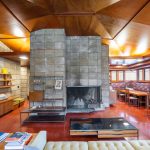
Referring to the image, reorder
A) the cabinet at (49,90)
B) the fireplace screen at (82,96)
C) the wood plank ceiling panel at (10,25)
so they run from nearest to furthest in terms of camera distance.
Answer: the wood plank ceiling panel at (10,25)
the cabinet at (49,90)
the fireplace screen at (82,96)

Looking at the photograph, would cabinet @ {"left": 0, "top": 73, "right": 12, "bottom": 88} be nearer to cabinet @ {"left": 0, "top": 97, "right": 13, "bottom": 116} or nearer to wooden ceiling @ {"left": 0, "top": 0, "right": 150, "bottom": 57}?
cabinet @ {"left": 0, "top": 97, "right": 13, "bottom": 116}

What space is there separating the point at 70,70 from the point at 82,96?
1.16 meters

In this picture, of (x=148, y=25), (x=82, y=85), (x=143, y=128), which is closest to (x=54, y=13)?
(x=148, y=25)

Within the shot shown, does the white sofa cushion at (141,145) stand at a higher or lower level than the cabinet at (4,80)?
lower

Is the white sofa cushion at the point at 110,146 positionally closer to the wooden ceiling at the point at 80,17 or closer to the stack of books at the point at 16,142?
the stack of books at the point at 16,142

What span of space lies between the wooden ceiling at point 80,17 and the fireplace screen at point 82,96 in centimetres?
219

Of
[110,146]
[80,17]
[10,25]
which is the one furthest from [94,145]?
[10,25]

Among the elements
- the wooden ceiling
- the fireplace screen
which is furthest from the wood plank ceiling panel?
the fireplace screen

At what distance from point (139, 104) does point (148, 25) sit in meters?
4.38

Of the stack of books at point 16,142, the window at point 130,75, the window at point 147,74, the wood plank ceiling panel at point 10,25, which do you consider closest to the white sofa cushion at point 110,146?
the stack of books at point 16,142

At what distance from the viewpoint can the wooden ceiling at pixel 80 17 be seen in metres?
3.50

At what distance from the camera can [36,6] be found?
3750mm

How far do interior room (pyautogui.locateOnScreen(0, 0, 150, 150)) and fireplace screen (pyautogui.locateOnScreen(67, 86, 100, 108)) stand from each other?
1.6 inches

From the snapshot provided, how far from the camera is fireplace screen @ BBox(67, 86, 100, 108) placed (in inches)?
258
